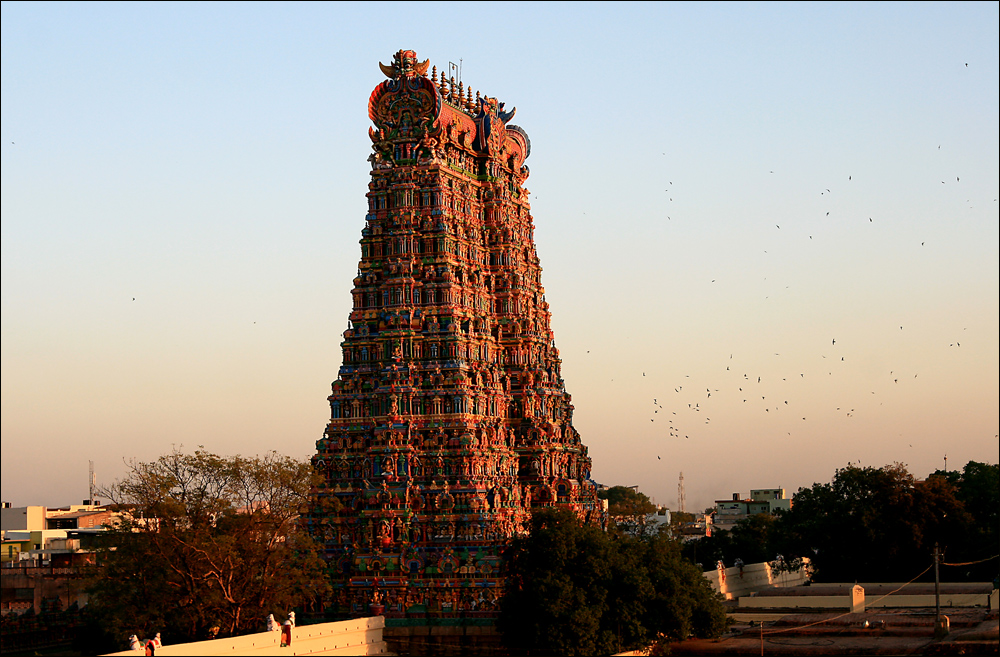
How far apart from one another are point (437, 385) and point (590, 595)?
12884mm

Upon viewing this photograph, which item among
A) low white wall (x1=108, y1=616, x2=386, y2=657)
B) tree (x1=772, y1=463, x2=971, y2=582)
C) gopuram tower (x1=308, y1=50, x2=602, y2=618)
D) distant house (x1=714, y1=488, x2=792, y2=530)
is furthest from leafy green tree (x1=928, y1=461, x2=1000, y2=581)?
distant house (x1=714, y1=488, x2=792, y2=530)

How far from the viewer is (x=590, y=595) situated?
6312 centimetres

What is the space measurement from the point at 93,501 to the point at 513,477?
8655 centimetres

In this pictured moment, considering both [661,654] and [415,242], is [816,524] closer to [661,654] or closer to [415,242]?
[661,654]

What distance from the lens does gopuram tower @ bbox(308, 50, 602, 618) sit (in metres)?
67.9

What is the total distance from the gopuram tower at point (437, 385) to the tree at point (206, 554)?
11.5 feet

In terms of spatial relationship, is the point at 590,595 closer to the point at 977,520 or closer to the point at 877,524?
the point at 877,524

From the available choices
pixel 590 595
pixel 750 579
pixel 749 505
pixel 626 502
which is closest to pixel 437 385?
pixel 590 595

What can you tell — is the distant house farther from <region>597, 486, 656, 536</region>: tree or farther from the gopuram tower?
the gopuram tower

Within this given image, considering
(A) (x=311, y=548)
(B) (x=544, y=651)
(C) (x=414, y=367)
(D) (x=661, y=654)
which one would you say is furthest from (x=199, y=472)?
(D) (x=661, y=654)

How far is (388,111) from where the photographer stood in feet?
238

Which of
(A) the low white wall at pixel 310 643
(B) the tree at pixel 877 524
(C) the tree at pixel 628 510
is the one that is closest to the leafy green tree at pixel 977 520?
(B) the tree at pixel 877 524

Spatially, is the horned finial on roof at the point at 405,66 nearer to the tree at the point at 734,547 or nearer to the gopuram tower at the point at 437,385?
the gopuram tower at the point at 437,385

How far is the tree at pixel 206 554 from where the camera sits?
63.2 m
